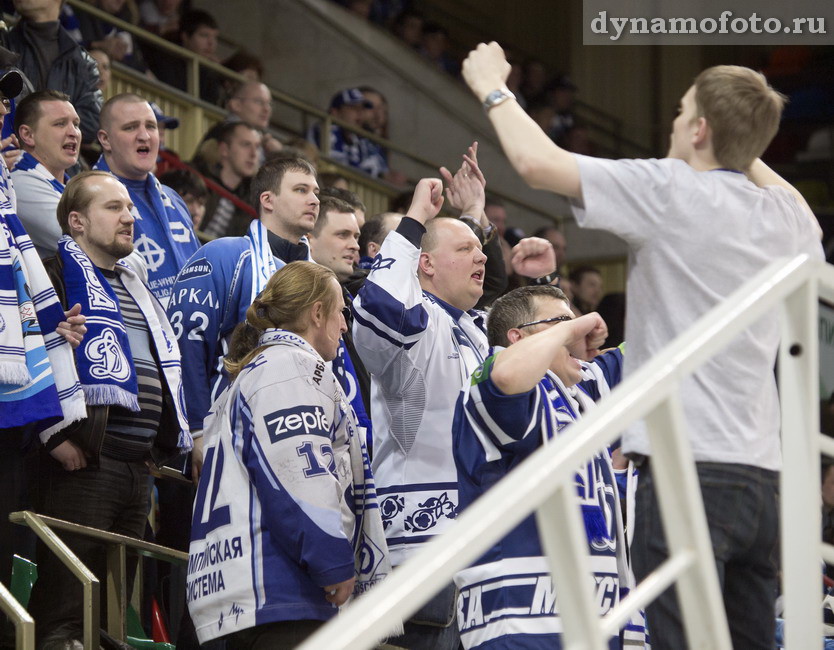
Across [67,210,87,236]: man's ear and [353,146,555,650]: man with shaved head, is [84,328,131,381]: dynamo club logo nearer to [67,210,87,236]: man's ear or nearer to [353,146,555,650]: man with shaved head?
[67,210,87,236]: man's ear

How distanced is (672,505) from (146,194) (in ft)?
12.0

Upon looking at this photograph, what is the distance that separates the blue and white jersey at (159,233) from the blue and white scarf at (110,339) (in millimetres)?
625

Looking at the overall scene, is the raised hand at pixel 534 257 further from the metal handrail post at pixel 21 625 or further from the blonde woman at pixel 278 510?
the metal handrail post at pixel 21 625

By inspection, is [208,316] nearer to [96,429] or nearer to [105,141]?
[96,429]

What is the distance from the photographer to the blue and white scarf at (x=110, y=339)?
3.99 m

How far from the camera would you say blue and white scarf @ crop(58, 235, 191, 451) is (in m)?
3.99

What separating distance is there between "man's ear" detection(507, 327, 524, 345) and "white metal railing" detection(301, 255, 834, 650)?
1061 millimetres

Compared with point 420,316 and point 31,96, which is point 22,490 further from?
point 31,96

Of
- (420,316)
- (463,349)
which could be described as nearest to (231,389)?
(420,316)

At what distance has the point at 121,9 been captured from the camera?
8.28 meters

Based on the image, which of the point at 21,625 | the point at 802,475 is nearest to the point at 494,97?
the point at 802,475

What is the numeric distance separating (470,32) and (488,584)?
445 inches

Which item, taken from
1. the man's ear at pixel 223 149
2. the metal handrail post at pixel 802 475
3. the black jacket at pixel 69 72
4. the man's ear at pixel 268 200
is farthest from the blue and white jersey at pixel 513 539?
the man's ear at pixel 223 149

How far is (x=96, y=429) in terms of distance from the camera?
154 inches
